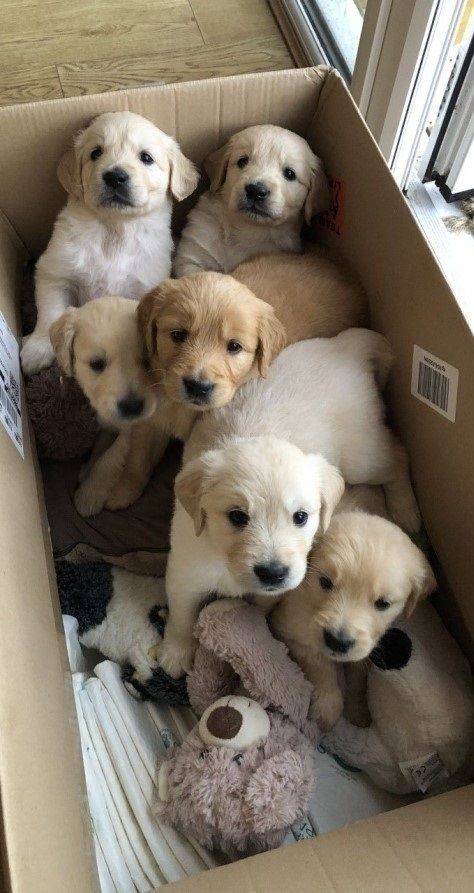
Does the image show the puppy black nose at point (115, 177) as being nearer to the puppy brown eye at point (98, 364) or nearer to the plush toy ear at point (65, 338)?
the plush toy ear at point (65, 338)

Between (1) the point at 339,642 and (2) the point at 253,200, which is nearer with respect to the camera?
(1) the point at 339,642

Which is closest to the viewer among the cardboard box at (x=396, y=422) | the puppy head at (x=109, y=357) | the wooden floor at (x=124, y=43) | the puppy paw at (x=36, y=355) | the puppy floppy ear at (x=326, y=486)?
the cardboard box at (x=396, y=422)

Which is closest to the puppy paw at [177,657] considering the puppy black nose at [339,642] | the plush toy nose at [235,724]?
the plush toy nose at [235,724]

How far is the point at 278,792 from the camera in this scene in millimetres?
1229

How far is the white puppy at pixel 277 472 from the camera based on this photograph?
3.82ft

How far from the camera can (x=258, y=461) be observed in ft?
3.90

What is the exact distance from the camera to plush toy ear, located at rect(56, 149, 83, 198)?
1.70m

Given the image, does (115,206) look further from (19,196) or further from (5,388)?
(5,388)

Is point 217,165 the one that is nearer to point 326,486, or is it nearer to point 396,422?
point 396,422

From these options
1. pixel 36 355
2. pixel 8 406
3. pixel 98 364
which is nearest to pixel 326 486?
pixel 98 364

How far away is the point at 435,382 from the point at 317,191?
0.72 m

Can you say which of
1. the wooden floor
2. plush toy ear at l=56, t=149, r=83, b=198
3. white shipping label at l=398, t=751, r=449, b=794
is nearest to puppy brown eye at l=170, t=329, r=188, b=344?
plush toy ear at l=56, t=149, r=83, b=198

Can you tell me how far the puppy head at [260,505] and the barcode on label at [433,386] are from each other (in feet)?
1.08

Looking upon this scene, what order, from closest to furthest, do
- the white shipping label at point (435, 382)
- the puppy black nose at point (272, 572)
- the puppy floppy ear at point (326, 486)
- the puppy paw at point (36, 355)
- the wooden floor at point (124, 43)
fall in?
1. the puppy black nose at point (272, 572)
2. the puppy floppy ear at point (326, 486)
3. the white shipping label at point (435, 382)
4. the puppy paw at point (36, 355)
5. the wooden floor at point (124, 43)
